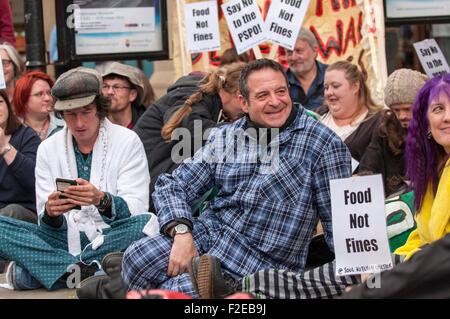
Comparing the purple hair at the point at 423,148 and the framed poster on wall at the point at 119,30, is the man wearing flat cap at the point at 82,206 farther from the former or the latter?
the framed poster on wall at the point at 119,30

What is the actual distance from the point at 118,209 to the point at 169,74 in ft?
21.4

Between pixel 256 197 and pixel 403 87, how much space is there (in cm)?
184

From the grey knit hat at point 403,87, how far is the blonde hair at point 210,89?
100 cm

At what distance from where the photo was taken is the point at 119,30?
1028 centimetres

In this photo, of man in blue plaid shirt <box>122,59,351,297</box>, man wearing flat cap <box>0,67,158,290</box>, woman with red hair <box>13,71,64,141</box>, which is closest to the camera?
man in blue plaid shirt <box>122,59,351,297</box>

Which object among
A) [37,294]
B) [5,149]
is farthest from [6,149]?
[37,294]

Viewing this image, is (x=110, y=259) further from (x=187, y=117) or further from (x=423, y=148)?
(x=423, y=148)

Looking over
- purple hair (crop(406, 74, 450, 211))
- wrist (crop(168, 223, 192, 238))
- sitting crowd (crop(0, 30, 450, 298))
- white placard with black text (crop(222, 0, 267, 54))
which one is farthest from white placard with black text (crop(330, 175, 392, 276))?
white placard with black text (crop(222, 0, 267, 54))

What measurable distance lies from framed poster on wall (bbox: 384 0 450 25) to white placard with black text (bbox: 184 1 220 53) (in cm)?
149

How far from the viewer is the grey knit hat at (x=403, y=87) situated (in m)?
7.52

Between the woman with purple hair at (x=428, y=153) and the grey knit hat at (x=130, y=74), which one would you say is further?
the grey knit hat at (x=130, y=74)

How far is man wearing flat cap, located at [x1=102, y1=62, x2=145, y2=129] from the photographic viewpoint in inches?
348

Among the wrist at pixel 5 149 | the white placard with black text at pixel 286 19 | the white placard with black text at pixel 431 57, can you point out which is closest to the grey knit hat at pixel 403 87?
the white placard with black text at pixel 431 57

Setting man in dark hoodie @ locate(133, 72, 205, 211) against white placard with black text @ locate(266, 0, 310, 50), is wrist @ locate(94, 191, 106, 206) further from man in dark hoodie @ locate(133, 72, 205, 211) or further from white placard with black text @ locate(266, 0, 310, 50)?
white placard with black text @ locate(266, 0, 310, 50)
